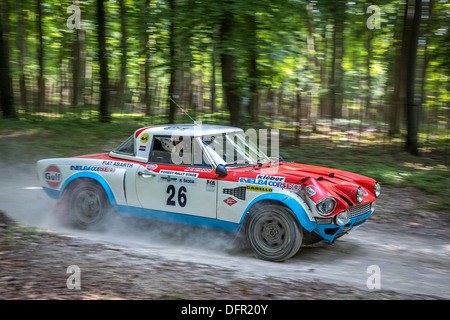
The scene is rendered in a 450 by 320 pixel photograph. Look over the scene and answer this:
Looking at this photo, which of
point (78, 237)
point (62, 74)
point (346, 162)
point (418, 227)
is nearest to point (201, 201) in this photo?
point (78, 237)

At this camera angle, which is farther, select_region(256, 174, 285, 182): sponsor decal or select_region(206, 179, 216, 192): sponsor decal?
select_region(206, 179, 216, 192): sponsor decal

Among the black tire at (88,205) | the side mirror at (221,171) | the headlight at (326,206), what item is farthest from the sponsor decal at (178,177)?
the headlight at (326,206)

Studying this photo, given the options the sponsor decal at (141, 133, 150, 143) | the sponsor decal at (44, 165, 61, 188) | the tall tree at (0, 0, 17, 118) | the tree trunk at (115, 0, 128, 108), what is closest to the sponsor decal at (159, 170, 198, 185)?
the sponsor decal at (141, 133, 150, 143)

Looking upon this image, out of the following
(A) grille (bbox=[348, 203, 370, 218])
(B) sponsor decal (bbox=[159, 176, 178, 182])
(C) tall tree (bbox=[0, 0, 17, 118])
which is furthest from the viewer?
(C) tall tree (bbox=[0, 0, 17, 118])

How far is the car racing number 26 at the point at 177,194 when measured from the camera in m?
6.11

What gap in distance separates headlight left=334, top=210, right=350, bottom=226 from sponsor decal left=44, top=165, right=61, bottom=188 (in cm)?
452

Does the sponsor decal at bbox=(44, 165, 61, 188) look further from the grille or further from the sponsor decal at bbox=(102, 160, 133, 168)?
the grille

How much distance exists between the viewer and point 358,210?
19.0ft

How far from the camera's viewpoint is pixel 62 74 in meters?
18.6

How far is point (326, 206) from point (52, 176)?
454cm

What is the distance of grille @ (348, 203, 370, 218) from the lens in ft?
18.5

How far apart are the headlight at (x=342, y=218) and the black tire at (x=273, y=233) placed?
18.6 inches

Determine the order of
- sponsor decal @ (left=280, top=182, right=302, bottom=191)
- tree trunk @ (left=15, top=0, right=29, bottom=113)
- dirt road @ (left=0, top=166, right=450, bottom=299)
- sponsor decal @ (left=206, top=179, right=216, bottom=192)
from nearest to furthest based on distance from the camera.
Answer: dirt road @ (left=0, top=166, right=450, bottom=299) → sponsor decal @ (left=280, top=182, right=302, bottom=191) → sponsor decal @ (left=206, top=179, right=216, bottom=192) → tree trunk @ (left=15, top=0, right=29, bottom=113)

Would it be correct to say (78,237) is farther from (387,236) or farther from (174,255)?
(387,236)
